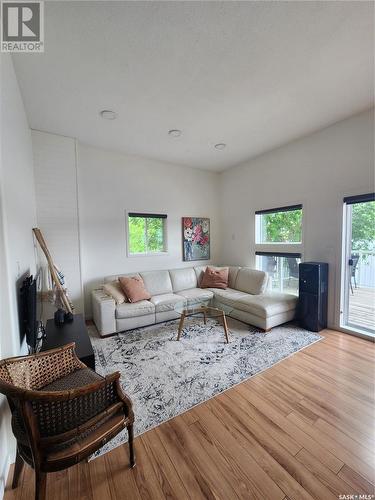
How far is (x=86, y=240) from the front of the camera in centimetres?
359

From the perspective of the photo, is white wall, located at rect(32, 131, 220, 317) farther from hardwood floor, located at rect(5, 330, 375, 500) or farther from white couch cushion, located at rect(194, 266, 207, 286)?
hardwood floor, located at rect(5, 330, 375, 500)

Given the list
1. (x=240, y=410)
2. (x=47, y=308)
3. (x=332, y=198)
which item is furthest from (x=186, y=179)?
(x=240, y=410)

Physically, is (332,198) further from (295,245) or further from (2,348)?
(2,348)

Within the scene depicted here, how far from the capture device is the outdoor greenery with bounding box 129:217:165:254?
409 cm

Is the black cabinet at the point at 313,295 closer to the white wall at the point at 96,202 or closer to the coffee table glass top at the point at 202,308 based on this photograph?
the coffee table glass top at the point at 202,308

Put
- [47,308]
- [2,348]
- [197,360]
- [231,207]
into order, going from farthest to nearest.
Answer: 1. [231,207]
2. [47,308]
3. [197,360]
4. [2,348]

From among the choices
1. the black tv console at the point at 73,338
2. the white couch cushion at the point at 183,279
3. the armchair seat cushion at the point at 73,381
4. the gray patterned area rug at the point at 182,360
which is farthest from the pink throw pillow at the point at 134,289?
the armchair seat cushion at the point at 73,381

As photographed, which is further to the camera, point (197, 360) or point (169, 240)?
point (169, 240)

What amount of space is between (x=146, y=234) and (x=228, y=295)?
77.8 inches

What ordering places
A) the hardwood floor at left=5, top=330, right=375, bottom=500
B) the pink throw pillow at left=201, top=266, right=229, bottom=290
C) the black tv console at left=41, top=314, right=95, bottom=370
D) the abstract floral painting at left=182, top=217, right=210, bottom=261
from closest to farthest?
the hardwood floor at left=5, top=330, right=375, bottom=500, the black tv console at left=41, top=314, right=95, bottom=370, the pink throw pillow at left=201, top=266, right=229, bottom=290, the abstract floral painting at left=182, top=217, right=210, bottom=261

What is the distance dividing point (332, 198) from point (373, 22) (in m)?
1.89

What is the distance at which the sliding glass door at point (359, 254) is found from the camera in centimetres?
278

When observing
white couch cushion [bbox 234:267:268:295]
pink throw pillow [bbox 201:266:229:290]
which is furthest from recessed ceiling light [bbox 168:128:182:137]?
white couch cushion [bbox 234:267:268:295]

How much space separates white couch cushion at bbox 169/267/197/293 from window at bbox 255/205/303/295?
1.34 metres
